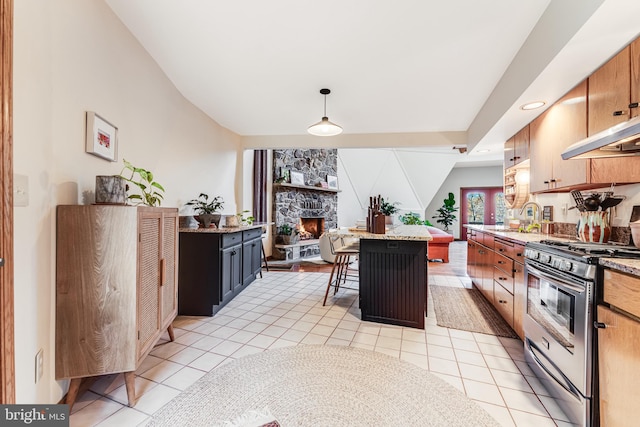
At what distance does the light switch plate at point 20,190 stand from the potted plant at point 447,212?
9867 mm

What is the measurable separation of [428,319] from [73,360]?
279 cm

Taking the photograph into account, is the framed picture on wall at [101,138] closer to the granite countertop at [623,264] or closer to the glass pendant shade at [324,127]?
the glass pendant shade at [324,127]

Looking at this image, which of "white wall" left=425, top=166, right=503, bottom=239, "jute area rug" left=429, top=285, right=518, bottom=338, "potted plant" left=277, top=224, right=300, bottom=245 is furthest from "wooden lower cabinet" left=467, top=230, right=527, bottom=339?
"white wall" left=425, top=166, right=503, bottom=239

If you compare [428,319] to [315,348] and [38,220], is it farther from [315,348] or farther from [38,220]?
[38,220]

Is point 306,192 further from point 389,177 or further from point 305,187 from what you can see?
point 389,177

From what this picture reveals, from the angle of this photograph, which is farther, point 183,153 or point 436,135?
point 436,135

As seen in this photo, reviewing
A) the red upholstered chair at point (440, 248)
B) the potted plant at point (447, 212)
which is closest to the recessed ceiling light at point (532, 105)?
the red upholstered chair at point (440, 248)

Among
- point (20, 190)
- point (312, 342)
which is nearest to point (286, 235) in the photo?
point (312, 342)

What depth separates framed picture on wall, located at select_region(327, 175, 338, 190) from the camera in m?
7.53

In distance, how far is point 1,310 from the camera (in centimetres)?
110

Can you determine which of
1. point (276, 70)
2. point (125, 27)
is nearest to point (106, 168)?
point (125, 27)

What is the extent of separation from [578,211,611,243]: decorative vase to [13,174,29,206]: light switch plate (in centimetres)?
351

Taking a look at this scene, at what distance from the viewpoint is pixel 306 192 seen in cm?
673

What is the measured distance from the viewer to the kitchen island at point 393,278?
2469mm
